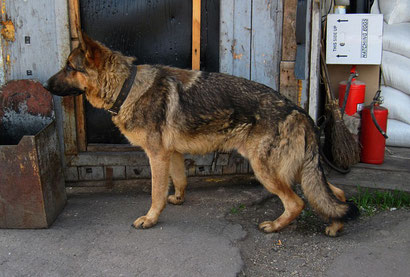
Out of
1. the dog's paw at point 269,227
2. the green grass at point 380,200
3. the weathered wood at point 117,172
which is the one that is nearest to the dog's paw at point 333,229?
the dog's paw at point 269,227

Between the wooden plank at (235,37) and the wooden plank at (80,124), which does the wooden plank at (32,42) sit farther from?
the wooden plank at (235,37)

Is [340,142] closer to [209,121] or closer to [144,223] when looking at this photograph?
[209,121]

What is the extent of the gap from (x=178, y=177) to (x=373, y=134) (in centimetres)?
239

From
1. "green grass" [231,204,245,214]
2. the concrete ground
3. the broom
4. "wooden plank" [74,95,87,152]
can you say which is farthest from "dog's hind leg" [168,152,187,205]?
the broom

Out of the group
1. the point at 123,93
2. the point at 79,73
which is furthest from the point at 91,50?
the point at 123,93

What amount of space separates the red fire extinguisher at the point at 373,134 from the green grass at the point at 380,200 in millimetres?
634

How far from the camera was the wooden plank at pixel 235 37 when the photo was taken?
4766mm

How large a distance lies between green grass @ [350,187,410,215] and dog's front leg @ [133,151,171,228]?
209cm

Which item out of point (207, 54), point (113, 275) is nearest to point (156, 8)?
point (207, 54)

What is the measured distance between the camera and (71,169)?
5008 millimetres

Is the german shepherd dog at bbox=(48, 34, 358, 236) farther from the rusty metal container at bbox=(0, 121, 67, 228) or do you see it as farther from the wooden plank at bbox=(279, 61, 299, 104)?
the wooden plank at bbox=(279, 61, 299, 104)

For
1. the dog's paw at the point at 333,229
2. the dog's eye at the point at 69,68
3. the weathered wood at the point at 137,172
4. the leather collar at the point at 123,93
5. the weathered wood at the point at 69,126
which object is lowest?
the dog's paw at the point at 333,229

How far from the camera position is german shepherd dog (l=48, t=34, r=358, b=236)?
155 inches

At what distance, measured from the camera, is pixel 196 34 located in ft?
15.7
